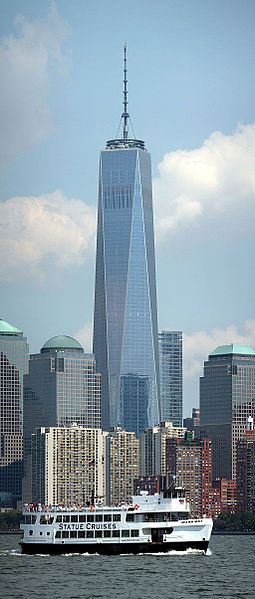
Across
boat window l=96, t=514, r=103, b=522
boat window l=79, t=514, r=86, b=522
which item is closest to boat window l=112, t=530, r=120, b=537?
boat window l=96, t=514, r=103, b=522

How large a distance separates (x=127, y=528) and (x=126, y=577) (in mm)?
21577

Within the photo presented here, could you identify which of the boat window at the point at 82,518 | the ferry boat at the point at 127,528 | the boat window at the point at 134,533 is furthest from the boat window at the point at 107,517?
the boat window at the point at 134,533

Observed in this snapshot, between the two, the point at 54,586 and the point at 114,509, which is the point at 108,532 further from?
the point at 54,586

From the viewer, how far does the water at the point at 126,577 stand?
15425cm

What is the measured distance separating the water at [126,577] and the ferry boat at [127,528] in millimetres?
1138

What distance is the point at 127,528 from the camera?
624 ft

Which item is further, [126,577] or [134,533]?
[134,533]

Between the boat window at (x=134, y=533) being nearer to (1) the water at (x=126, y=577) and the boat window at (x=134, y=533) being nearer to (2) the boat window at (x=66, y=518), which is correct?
(1) the water at (x=126, y=577)

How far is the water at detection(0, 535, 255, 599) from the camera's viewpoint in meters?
154

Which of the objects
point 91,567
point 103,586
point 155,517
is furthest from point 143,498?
point 103,586

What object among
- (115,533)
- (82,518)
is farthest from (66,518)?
(115,533)

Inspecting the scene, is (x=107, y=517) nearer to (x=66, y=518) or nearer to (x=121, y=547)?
(x=121, y=547)

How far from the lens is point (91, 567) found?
17850 centimetres

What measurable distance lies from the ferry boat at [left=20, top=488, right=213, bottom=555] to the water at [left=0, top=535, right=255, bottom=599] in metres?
1.14
